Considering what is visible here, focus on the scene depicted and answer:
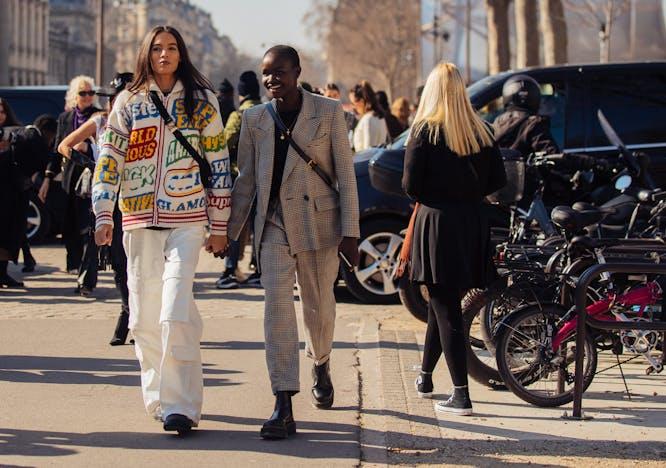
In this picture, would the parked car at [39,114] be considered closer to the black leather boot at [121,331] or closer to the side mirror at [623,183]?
the black leather boot at [121,331]

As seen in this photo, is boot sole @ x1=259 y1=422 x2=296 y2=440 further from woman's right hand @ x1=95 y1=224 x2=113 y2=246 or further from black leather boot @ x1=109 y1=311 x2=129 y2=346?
black leather boot @ x1=109 y1=311 x2=129 y2=346

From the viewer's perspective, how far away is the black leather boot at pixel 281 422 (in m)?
6.68

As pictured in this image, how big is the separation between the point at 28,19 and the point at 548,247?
115m

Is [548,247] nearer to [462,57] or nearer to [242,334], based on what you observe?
[242,334]

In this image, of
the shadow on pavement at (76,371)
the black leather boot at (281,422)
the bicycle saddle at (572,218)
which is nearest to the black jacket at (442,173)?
the bicycle saddle at (572,218)

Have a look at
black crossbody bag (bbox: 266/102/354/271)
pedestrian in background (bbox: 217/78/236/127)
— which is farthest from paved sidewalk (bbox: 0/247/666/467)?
pedestrian in background (bbox: 217/78/236/127)

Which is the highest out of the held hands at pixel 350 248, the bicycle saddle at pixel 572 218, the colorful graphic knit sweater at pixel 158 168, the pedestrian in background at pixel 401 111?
the pedestrian in background at pixel 401 111

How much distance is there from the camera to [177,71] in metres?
6.85

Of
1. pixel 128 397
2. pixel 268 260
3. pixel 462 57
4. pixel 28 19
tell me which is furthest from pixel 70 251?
pixel 28 19

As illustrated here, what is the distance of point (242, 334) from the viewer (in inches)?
402

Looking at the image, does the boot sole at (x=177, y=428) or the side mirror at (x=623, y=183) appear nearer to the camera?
the boot sole at (x=177, y=428)

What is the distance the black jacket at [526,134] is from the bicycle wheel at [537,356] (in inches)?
121

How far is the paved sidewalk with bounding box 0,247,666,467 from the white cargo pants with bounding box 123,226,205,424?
21 cm

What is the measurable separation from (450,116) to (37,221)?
11061 millimetres
